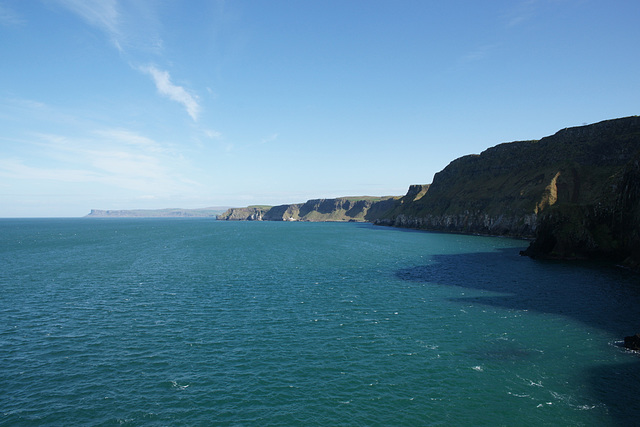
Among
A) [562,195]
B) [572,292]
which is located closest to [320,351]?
[572,292]

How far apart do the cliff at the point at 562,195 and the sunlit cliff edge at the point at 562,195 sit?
20 centimetres

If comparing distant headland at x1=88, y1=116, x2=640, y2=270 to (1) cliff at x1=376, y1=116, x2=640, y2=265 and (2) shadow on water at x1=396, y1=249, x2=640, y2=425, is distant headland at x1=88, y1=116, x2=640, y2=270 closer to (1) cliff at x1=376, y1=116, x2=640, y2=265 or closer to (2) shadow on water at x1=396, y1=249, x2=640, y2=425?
(1) cliff at x1=376, y1=116, x2=640, y2=265

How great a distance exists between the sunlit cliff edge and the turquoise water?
22055 millimetres

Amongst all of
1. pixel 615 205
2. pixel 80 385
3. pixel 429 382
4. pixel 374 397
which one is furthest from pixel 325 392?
pixel 615 205

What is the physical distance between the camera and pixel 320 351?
30.6 metres

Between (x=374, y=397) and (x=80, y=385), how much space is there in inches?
824

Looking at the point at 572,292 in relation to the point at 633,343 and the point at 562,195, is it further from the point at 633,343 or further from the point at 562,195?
the point at 562,195

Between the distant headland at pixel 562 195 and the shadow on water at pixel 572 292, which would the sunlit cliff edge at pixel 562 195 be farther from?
the shadow on water at pixel 572 292

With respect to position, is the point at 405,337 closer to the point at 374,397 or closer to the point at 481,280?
the point at 374,397

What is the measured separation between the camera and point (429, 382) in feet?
82.9

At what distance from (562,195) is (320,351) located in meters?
135

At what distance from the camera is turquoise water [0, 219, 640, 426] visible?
21938 mm

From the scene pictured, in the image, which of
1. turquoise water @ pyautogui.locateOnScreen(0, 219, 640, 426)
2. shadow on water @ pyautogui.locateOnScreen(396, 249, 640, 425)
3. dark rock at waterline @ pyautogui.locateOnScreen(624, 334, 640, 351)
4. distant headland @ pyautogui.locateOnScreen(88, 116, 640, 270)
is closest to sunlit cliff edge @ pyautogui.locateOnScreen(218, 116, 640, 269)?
distant headland @ pyautogui.locateOnScreen(88, 116, 640, 270)

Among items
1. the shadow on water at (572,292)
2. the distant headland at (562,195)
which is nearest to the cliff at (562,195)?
the distant headland at (562,195)
